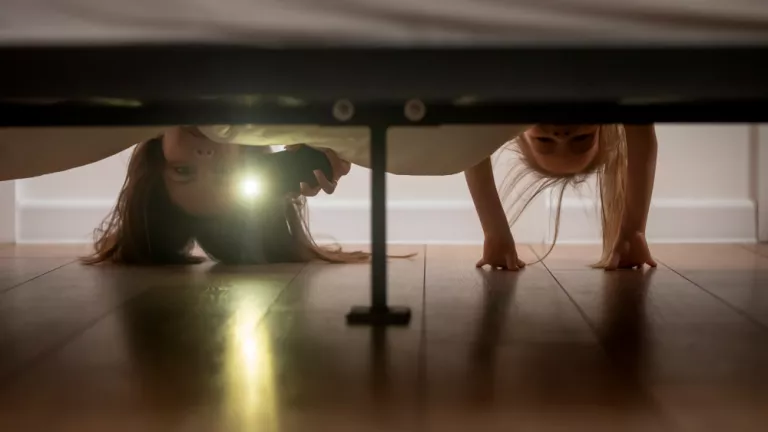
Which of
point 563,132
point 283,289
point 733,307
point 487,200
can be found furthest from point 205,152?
point 733,307

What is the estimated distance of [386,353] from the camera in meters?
0.97

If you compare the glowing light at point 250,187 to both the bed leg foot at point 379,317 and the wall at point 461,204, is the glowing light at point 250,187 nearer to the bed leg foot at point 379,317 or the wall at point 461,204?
the wall at point 461,204

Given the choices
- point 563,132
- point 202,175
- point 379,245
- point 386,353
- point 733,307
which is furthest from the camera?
point 202,175

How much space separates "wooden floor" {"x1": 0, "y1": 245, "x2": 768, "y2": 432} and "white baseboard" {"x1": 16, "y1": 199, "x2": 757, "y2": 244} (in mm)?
646

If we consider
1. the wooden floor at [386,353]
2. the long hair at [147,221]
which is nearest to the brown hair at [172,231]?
the long hair at [147,221]

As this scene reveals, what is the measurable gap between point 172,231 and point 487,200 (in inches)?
26.6

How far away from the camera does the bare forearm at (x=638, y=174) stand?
171cm

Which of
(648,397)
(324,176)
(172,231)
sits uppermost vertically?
(324,176)

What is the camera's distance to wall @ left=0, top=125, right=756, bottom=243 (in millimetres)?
2270

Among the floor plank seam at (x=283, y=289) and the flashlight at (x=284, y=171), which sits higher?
the flashlight at (x=284, y=171)

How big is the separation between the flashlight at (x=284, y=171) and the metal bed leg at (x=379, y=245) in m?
0.67

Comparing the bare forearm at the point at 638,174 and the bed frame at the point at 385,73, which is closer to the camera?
the bed frame at the point at 385,73

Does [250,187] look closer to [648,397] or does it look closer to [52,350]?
[52,350]

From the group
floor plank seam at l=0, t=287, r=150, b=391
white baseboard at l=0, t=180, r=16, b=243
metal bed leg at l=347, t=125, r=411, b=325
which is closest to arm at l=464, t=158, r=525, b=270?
metal bed leg at l=347, t=125, r=411, b=325
